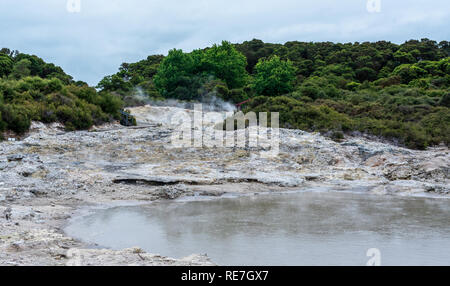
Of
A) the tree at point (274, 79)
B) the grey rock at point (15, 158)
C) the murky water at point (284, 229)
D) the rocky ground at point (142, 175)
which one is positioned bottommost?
the murky water at point (284, 229)

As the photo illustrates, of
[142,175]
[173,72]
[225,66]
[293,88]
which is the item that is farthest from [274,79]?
[142,175]

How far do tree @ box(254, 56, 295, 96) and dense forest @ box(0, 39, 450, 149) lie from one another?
3.7 inches

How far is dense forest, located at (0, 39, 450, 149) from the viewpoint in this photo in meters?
21.3

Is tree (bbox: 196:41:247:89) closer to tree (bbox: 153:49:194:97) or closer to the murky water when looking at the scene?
tree (bbox: 153:49:194:97)

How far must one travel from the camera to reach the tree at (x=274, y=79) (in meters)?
40.7

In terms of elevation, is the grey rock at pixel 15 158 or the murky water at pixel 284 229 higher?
the grey rock at pixel 15 158

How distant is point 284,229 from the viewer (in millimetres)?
7785

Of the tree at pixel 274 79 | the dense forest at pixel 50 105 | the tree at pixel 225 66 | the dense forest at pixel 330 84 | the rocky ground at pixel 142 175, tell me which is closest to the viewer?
the rocky ground at pixel 142 175

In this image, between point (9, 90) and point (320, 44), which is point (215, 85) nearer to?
Result: point (9, 90)

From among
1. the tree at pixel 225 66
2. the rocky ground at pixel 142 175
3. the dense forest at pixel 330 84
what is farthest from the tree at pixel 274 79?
the rocky ground at pixel 142 175

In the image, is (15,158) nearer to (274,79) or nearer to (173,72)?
(274,79)

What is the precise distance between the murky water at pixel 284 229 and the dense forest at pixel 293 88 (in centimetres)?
997

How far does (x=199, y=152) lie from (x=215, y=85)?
2909cm

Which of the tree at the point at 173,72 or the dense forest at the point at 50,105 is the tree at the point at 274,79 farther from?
the dense forest at the point at 50,105
